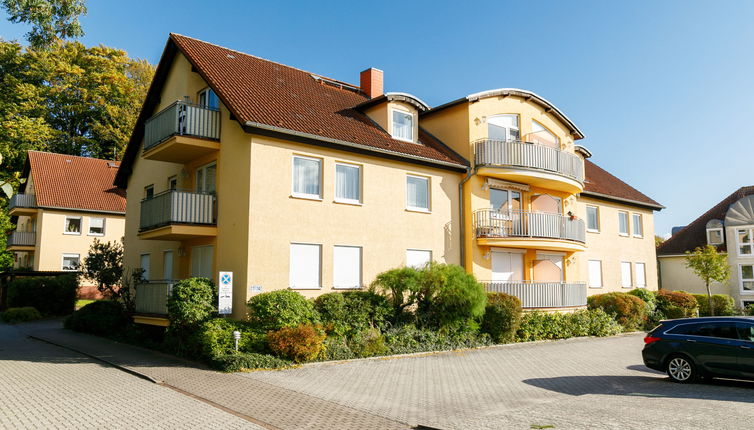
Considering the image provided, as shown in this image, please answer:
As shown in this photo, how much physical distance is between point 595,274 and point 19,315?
1044 inches

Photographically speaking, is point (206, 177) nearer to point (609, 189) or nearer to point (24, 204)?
point (609, 189)

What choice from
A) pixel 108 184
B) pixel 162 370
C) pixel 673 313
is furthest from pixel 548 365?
pixel 108 184

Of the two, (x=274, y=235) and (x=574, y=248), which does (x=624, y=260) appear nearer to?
(x=574, y=248)

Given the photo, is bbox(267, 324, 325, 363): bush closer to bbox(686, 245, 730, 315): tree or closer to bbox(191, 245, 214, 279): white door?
bbox(191, 245, 214, 279): white door

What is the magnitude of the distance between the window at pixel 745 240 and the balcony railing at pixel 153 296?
3323cm

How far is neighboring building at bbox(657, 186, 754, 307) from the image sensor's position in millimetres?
34750

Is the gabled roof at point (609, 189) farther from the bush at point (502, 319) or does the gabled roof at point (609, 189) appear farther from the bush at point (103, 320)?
the bush at point (103, 320)

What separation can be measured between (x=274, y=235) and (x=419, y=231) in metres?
5.62

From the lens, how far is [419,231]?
1995 cm

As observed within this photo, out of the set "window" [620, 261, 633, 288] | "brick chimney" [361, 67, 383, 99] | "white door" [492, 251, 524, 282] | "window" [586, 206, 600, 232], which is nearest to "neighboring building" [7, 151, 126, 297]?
"brick chimney" [361, 67, 383, 99]

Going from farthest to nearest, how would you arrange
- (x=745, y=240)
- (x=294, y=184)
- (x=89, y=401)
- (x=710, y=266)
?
(x=745, y=240)
(x=710, y=266)
(x=294, y=184)
(x=89, y=401)

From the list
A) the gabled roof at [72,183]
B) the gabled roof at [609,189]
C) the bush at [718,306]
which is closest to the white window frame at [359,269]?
the gabled roof at [609,189]

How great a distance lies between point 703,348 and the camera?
40.1 feet

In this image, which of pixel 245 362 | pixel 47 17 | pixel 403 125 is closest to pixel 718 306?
pixel 403 125
